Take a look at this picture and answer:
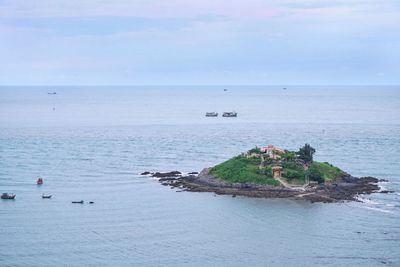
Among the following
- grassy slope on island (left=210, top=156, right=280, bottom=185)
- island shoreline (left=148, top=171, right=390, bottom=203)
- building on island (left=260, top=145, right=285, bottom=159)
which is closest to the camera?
island shoreline (left=148, top=171, right=390, bottom=203)

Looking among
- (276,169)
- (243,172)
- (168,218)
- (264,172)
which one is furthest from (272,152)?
(168,218)

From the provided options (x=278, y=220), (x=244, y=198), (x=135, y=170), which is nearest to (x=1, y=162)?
(x=135, y=170)

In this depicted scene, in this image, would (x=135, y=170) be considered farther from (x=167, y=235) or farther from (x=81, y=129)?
(x=81, y=129)

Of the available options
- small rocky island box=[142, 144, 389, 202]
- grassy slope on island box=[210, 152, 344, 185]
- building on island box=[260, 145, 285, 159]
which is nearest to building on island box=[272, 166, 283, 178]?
small rocky island box=[142, 144, 389, 202]

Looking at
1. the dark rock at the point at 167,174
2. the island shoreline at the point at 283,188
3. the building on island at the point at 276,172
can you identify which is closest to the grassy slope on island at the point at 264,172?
the building on island at the point at 276,172

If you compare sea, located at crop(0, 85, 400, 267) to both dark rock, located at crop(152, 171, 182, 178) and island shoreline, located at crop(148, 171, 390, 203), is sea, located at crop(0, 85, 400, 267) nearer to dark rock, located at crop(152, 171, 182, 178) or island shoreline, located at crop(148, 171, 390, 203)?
island shoreline, located at crop(148, 171, 390, 203)

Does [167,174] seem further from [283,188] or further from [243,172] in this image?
[283,188]

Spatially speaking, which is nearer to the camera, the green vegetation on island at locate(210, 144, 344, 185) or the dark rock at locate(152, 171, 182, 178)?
the green vegetation on island at locate(210, 144, 344, 185)
